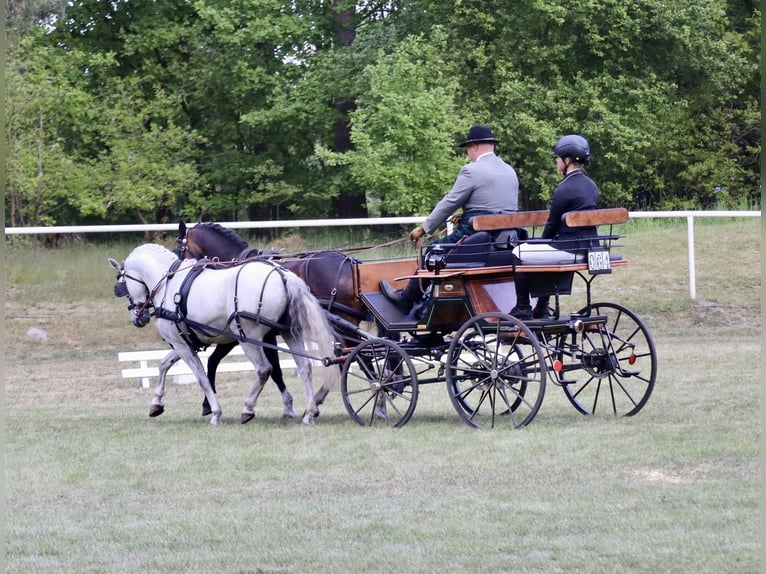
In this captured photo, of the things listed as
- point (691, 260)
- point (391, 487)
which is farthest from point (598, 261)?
point (691, 260)

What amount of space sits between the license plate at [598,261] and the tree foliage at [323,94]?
17.9 metres

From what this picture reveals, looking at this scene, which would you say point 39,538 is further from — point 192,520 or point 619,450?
point 619,450

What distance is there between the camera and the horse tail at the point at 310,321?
35.8 feet

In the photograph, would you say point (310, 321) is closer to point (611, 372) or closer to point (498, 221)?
point (498, 221)

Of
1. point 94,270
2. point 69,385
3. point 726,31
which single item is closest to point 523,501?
point 69,385

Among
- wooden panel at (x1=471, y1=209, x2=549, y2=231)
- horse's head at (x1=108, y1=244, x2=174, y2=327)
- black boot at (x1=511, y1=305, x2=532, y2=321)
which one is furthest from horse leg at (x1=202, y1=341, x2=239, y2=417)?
wooden panel at (x1=471, y1=209, x2=549, y2=231)

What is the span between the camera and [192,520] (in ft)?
23.5

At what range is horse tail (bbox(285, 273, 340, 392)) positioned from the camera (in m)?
10.9

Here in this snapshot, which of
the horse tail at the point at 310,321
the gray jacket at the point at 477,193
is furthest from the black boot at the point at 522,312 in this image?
the horse tail at the point at 310,321

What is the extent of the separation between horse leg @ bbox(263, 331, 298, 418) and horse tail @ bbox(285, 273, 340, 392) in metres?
0.45

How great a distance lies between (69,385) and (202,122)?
1754 centimetres

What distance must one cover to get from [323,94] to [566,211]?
21259mm

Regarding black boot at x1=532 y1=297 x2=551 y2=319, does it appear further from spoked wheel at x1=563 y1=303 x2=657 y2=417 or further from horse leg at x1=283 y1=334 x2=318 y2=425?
horse leg at x1=283 y1=334 x2=318 y2=425

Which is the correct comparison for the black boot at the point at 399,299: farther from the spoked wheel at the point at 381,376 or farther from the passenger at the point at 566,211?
the passenger at the point at 566,211
